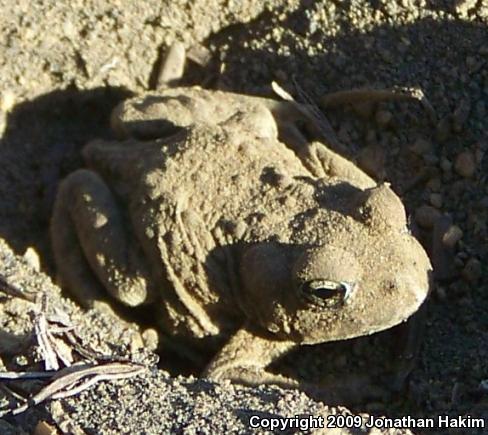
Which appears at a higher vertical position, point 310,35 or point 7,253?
point 310,35

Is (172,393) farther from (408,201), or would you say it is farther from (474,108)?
(474,108)

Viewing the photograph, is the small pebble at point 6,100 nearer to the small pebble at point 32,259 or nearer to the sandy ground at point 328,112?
the sandy ground at point 328,112

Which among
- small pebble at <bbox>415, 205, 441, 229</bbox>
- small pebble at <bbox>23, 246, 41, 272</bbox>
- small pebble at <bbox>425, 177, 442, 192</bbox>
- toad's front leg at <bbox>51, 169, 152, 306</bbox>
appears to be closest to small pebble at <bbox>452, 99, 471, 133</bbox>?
small pebble at <bbox>425, 177, 442, 192</bbox>

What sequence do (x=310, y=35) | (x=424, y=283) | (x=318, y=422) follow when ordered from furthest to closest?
(x=310, y=35) < (x=424, y=283) < (x=318, y=422)

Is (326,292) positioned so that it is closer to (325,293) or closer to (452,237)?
(325,293)

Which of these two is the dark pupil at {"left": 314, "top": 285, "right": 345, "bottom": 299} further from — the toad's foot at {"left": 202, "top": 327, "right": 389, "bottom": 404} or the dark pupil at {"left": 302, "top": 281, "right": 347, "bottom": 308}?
the toad's foot at {"left": 202, "top": 327, "right": 389, "bottom": 404}

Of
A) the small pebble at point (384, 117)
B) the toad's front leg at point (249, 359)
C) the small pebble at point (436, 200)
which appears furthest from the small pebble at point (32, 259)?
the small pebble at point (436, 200)

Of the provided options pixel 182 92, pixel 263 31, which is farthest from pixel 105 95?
pixel 263 31
